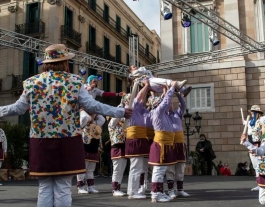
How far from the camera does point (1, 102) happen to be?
24.0 m

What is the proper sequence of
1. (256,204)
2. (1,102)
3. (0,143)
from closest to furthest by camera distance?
(256,204) → (0,143) → (1,102)

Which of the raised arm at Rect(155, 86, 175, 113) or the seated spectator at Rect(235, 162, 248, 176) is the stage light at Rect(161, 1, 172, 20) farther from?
the raised arm at Rect(155, 86, 175, 113)

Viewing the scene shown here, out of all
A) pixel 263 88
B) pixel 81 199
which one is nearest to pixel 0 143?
pixel 81 199

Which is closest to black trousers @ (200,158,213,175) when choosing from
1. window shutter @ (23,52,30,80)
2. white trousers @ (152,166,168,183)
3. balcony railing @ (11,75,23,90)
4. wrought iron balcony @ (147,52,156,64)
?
white trousers @ (152,166,168,183)

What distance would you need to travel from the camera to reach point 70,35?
81.3 feet

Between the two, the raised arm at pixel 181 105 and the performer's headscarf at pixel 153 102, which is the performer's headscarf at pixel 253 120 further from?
the performer's headscarf at pixel 153 102

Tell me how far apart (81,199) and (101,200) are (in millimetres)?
393

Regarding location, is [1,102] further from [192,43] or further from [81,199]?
[81,199]

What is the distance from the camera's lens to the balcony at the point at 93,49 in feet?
88.8

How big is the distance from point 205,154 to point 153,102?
847cm

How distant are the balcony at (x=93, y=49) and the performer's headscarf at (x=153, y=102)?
68.5 ft

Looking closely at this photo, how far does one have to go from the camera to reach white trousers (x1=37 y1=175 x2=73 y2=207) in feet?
11.6

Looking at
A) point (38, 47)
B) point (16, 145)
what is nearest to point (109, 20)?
point (38, 47)

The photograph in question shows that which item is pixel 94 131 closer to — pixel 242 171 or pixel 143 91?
pixel 143 91
